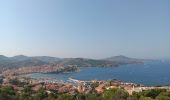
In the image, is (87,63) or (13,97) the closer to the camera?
(13,97)

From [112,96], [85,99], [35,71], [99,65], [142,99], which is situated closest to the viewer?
[142,99]

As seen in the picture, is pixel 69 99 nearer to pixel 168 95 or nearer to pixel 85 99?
pixel 85 99

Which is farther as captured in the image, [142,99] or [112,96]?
[112,96]

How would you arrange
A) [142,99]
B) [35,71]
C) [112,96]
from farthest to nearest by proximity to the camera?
1. [35,71]
2. [112,96]
3. [142,99]

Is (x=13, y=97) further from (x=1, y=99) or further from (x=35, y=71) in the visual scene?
(x=35, y=71)

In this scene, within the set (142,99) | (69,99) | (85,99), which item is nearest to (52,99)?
(69,99)

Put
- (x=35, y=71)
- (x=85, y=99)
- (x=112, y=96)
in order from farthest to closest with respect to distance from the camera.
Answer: (x=35, y=71)
(x=85, y=99)
(x=112, y=96)

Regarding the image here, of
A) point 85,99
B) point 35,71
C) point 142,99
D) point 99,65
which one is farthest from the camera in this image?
point 99,65

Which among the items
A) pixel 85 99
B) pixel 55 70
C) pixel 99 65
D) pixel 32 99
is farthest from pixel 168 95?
pixel 99 65

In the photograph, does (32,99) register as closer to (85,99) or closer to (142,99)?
(85,99)
